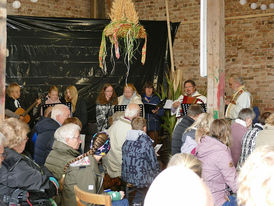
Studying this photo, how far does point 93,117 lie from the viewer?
26.6ft

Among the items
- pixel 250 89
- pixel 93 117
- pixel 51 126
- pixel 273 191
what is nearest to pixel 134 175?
pixel 51 126

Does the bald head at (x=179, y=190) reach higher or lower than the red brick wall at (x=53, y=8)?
lower

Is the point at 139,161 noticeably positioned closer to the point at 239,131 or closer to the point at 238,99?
the point at 239,131

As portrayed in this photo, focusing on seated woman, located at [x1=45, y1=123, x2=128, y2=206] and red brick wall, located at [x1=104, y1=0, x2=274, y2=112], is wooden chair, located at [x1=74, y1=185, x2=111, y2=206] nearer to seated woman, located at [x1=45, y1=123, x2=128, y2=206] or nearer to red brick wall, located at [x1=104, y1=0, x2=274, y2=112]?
seated woman, located at [x1=45, y1=123, x2=128, y2=206]

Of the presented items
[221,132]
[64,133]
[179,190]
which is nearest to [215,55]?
[221,132]

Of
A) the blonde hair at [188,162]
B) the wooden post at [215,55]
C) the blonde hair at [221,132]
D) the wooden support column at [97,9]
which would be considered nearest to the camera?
the blonde hair at [188,162]

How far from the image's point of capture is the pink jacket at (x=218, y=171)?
10.5 ft

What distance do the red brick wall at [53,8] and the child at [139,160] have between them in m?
5.74

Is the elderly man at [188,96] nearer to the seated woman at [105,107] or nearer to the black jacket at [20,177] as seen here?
the seated woman at [105,107]

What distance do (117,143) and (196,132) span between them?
4.18 feet

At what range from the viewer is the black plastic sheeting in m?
7.36

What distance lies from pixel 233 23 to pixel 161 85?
2.43 metres

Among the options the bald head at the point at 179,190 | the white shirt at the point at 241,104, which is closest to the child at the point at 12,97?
the white shirt at the point at 241,104

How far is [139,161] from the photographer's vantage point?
4.17 metres
